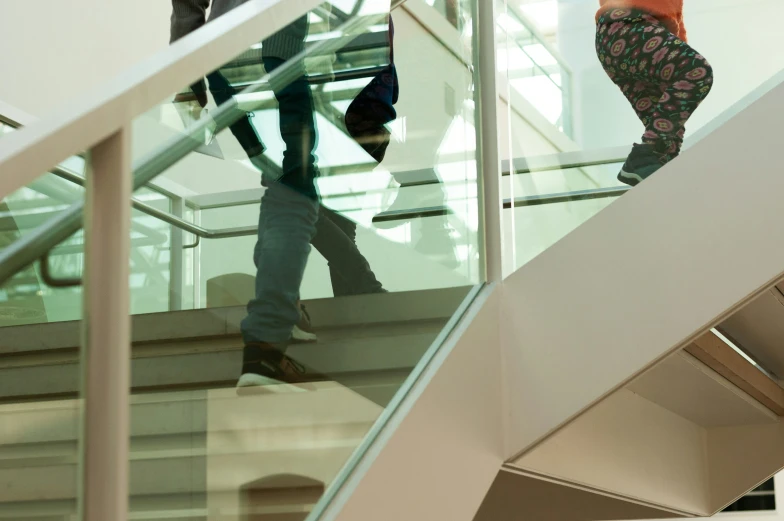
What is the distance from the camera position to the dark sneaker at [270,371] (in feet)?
4.22

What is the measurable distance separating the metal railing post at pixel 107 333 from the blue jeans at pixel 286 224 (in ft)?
1.13

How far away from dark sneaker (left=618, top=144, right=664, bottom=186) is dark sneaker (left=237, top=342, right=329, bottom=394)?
100cm

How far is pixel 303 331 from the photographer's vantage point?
1450 mm

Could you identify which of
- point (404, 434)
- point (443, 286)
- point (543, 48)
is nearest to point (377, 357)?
point (404, 434)

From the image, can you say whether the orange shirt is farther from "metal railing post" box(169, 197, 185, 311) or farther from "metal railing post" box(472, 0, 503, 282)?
"metal railing post" box(169, 197, 185, 311)

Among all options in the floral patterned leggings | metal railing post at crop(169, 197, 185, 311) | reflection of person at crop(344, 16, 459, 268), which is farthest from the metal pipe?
metal railing post at crop(169, 197, 185, 311)

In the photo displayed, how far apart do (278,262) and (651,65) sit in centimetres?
124

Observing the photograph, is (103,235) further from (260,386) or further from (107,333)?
(260,386)

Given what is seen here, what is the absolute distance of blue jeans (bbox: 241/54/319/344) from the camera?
1349mm

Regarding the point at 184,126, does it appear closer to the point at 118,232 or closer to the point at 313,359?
the point at 118,232

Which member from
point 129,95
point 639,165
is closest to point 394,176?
point 639,165

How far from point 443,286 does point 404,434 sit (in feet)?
1.23

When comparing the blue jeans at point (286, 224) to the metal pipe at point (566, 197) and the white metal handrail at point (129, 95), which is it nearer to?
the white metal handrail at point (129, 95)

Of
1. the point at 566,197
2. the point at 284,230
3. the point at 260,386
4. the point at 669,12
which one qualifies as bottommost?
the point at 260,386
